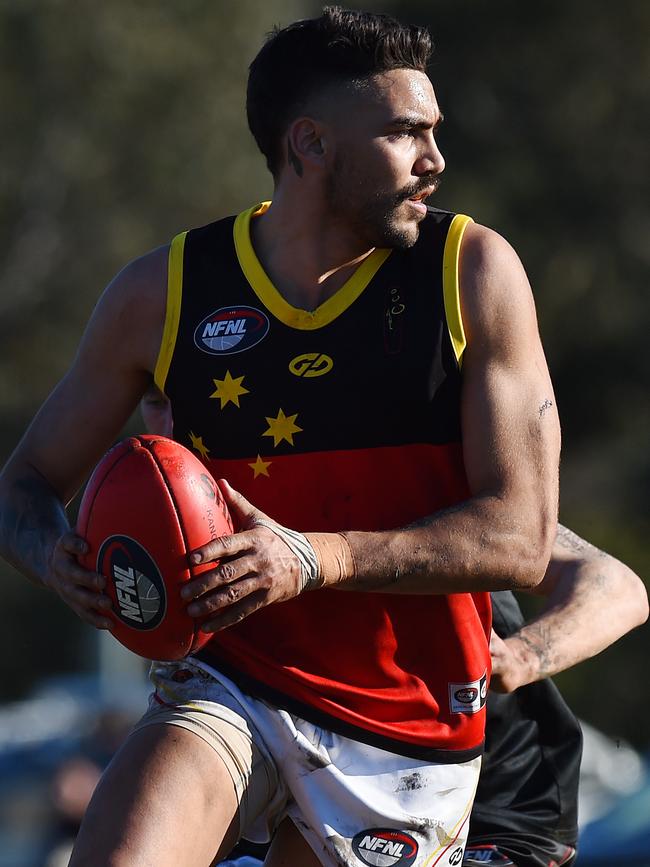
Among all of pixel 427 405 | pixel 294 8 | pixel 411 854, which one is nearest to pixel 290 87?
pixel 427 405

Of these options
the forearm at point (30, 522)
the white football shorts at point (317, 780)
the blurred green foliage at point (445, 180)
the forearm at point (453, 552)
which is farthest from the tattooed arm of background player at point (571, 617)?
the blurred green foliage at point (445, 180)

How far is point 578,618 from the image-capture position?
425 cm

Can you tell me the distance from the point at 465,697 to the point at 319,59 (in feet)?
5.70

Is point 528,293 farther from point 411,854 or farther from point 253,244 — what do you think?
point 411,854

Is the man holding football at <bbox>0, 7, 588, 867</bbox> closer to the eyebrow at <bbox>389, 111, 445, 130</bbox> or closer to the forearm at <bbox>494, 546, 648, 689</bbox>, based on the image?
the eyebrow at <bbox>389, 111, 445, 130</bbox>

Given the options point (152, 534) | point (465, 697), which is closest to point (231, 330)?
point (152, 534)

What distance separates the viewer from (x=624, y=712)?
46.3 ft

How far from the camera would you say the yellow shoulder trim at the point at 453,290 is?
3.62m

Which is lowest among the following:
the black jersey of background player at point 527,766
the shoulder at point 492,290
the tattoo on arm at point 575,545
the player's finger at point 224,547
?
the black jersey of background player at point 527,766

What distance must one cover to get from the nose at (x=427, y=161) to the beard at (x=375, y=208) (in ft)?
0.06

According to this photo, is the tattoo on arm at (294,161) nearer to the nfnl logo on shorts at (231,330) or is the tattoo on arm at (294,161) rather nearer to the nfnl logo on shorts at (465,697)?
the nfnl logo on shorts at (231,330)

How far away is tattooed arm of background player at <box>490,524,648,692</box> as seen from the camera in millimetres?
4031

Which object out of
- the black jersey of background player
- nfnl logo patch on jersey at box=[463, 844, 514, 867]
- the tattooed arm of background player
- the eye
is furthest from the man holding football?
the black jersey of background player

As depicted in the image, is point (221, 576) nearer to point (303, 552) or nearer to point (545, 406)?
point (303, 552)
